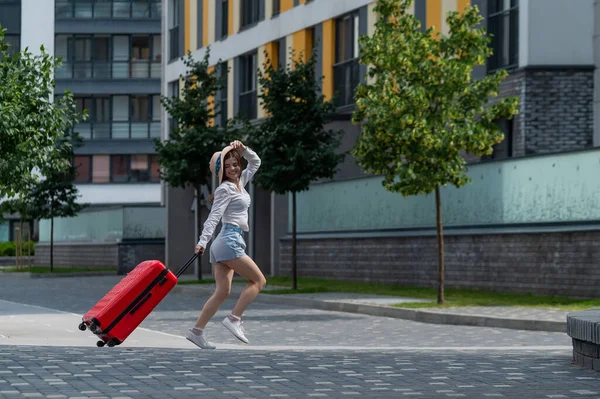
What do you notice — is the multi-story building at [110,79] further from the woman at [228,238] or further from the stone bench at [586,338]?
the stone bench at [586,338]

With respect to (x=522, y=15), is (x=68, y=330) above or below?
below

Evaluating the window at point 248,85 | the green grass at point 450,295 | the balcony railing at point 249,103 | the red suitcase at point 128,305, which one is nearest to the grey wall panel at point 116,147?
the window at point 248,85

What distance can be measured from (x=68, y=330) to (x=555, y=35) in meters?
13.1

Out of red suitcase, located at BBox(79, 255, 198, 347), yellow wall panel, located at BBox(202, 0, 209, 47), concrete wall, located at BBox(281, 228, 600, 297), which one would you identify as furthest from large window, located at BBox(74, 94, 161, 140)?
red suitcase, located at BBox(79, 255, 198, 347)

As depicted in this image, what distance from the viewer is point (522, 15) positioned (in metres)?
26.5

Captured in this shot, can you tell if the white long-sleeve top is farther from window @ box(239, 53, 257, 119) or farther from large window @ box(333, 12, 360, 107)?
window @ box(239, 53, 257, 119)

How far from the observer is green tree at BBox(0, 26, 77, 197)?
18.4m

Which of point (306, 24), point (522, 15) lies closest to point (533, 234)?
point (522, 15)

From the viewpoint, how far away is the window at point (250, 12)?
40.8 meters

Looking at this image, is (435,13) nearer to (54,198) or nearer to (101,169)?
(54,198)

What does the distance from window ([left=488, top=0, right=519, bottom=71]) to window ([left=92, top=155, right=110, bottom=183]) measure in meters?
50.5

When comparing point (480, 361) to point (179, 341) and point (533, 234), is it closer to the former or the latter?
point (179, 341)

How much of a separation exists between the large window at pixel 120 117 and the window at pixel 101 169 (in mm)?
1154

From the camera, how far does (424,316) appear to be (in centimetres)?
2009
